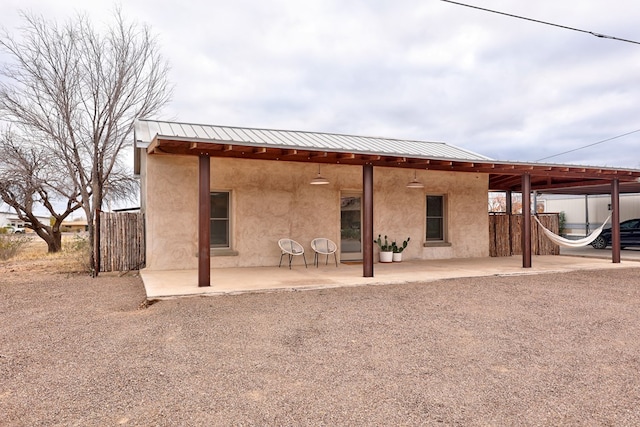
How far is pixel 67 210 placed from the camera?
53.3 feet

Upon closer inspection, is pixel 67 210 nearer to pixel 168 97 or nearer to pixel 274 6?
pixel 168 97

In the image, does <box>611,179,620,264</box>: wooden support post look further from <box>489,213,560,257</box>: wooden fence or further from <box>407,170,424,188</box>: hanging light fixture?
<box>407,170,424,188</box>: hanging light fixture

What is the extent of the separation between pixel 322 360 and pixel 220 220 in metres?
5.97

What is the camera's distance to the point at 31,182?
1377cm

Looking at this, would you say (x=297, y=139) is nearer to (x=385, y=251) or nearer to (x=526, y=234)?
(x=385, y=251)

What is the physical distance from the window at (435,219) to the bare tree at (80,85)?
337 inches

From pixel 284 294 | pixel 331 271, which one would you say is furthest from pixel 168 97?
pixel 284 294

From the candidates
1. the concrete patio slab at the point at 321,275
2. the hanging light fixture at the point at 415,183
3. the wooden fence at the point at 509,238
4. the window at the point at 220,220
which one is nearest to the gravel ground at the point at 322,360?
the concrete patio slab at the point at 321,275

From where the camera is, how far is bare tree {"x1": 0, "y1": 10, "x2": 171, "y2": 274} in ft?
33.2

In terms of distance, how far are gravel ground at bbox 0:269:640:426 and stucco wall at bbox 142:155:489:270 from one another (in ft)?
8.21

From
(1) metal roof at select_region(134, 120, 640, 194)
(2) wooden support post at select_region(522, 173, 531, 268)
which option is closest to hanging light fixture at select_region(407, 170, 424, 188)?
(1) metal roof at select_region(134, 120, 640, 194)

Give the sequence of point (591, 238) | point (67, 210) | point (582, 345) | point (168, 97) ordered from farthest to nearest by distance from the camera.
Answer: point (67, 210) < point (168, 97) < point (591, 238) < point (582, 345)

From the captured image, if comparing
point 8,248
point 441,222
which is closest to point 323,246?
point 441,222

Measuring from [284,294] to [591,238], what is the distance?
27.7 ft
